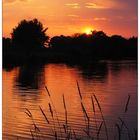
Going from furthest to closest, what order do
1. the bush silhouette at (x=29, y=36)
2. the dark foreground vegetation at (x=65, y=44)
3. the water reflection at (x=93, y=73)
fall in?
the water reflection at (x=93, y=73) → the bush silhouette at (x=29, y=36) → the dark foreground vegetation at (x=65, y=44)

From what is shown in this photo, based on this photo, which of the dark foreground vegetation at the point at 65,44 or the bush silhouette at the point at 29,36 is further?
the bush silhouette at the point at 29,36

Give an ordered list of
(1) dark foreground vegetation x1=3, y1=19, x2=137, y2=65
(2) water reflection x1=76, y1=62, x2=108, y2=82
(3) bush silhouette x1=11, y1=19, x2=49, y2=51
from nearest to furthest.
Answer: (1) dark foreground vegetation x1=3, y1=19, x2=137, y2=65 → (3) bush silhouette x1=11, y1=19, x2=49, y2=51 → (2) water reflection x1=76, y1=62, x2=108, y2=82

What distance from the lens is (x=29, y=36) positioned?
441 cm

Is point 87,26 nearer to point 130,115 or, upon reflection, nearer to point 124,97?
point 130,115

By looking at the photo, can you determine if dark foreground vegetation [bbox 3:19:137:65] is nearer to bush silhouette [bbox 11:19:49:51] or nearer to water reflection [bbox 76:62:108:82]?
bush silhouette [bbox 11:19:49:51]

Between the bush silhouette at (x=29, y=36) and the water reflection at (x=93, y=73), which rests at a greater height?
the bush silhouette at (x=29, y=36)

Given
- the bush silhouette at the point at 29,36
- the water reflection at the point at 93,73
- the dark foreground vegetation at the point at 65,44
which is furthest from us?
the water reflection at the point at 93,73

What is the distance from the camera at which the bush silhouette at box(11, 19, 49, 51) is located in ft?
12.7

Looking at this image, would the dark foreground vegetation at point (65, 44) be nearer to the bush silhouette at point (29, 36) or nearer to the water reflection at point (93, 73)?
the bush silhouette at point (29, 36)

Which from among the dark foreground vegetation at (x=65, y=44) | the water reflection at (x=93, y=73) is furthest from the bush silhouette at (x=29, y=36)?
the water reflection at (x=93, y=73)

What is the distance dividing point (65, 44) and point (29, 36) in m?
0.42

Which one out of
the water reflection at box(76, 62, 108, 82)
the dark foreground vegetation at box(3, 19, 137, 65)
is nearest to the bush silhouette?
the dark foreground vegetation at box(3, 19, 137, 65)

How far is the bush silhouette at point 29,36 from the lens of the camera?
12.7 ft

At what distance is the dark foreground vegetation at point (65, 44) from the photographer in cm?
375
